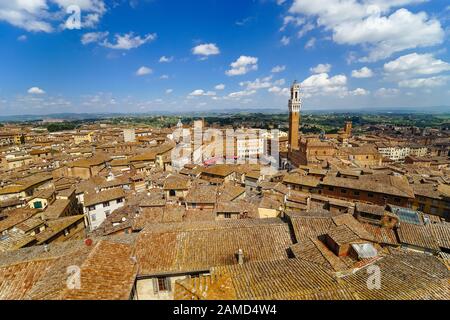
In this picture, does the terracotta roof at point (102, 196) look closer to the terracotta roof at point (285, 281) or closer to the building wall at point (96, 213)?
the building wall at point (96, 213)

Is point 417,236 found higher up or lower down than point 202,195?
lower down

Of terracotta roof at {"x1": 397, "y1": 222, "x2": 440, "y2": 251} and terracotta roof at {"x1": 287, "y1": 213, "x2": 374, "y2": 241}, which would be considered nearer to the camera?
terracotta roof at {"x1": 287, "y1": 213, "x2": 374, "y2": 241}

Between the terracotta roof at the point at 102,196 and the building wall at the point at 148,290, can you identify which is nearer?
the building wall at the point at 148,290

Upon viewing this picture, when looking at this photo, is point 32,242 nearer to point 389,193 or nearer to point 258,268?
point 258,268

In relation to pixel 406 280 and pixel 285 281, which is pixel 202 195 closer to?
pixel 285 281

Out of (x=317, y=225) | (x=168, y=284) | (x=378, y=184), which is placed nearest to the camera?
(x=168, y=284)

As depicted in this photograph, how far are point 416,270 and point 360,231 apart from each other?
14.9 ft

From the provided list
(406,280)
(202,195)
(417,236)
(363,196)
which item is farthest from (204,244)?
(363,196)

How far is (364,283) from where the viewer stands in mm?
10242

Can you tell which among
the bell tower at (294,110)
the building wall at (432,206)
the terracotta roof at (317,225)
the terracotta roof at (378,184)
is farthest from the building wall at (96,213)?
the bell tower at (294,110)

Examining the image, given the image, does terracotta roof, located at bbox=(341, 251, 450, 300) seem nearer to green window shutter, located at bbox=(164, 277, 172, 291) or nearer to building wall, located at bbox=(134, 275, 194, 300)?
building wall, located at bbox=(134, 275, 194, 300)

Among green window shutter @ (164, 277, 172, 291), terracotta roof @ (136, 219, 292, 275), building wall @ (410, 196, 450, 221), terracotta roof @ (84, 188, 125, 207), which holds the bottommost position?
building wall @ (410, 196, 450, 221)

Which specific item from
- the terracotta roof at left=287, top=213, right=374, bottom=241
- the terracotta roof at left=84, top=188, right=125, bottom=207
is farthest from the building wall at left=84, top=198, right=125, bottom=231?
the terracotta roof at left=287, top=213, right=374, bottom=241
